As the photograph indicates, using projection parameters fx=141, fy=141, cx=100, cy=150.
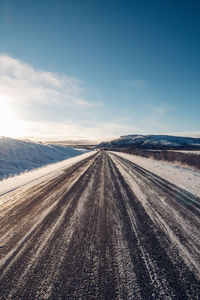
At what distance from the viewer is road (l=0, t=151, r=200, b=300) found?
5.86 feet

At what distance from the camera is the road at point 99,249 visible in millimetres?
1786

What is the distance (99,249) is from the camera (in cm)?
249

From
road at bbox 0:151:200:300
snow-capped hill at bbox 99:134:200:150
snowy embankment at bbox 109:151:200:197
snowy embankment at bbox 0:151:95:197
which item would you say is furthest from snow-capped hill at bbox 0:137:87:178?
snow-capped hill at bbox 99:134:200:150

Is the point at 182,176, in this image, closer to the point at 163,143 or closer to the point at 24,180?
the point at 24,180

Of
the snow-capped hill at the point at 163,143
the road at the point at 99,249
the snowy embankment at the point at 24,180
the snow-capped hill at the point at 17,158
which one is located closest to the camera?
the road at the point at 99,249

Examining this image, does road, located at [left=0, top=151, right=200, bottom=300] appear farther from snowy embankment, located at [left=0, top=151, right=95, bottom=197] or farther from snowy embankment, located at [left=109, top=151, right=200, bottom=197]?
snowy embankment, located at [left=109, top=151, right=200, bottom=197]

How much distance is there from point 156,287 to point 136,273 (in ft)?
0.94

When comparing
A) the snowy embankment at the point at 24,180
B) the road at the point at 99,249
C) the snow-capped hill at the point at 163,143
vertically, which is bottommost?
the snowy embankment at the point at 24,180

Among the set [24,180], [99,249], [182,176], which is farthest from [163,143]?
[99,249]

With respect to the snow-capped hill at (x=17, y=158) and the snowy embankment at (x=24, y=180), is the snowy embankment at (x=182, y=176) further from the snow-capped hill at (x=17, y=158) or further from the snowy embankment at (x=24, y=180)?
the snow-capped hill at (x=17, y=158)

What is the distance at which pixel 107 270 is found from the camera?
6.76 feet

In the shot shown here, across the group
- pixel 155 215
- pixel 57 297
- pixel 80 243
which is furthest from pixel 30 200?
pixel 155 215

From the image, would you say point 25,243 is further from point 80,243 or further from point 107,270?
point 107,270

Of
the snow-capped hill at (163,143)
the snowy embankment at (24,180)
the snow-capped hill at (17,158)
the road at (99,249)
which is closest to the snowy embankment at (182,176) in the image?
the road at (99,249)
